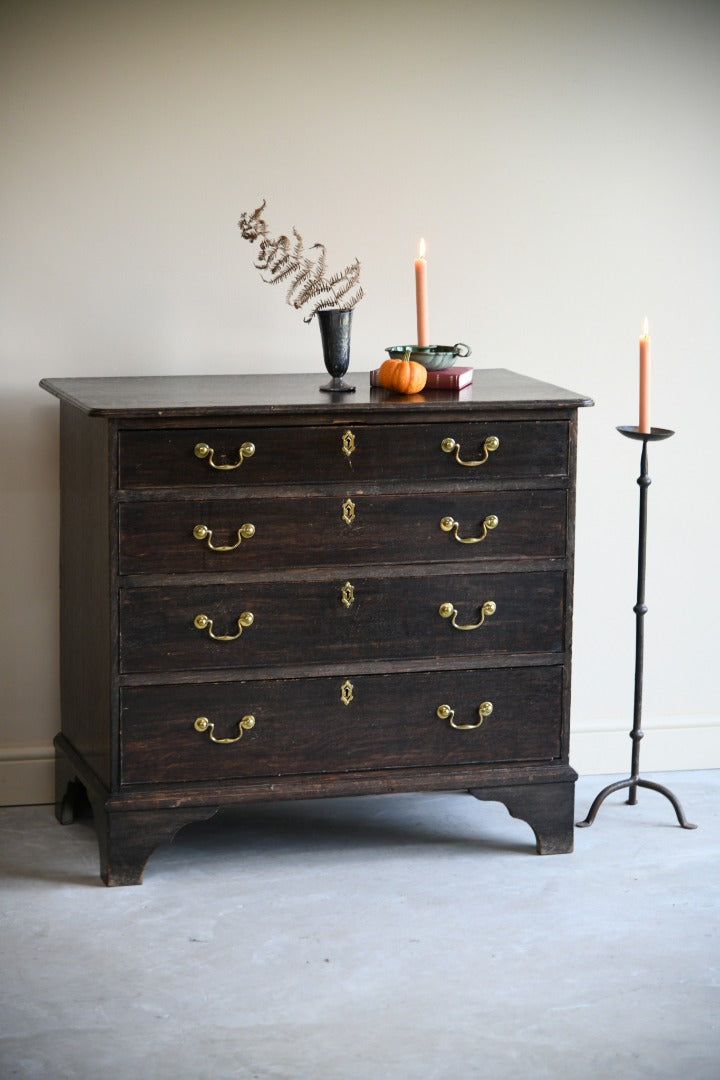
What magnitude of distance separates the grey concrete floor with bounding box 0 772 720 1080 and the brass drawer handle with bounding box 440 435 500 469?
0.84 metres

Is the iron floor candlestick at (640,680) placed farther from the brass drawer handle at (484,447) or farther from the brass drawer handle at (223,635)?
the brass drawer handle at (223,635)

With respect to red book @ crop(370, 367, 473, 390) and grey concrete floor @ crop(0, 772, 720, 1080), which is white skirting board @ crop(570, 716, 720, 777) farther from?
red book @ crop(370, 367, 473, 390)

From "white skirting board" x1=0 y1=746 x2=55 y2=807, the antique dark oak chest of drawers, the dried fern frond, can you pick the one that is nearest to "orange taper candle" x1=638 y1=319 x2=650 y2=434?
the antique dark oak chest of drawers

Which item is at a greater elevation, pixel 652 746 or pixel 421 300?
pixel 421 300

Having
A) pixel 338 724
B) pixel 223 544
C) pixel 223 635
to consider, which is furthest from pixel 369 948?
pixel 223 544

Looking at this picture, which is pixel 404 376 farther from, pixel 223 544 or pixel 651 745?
pixel 651 745

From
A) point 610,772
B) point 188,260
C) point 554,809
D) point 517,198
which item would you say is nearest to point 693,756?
point 610,772

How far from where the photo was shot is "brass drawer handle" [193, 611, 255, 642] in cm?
301

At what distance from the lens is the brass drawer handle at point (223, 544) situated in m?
2.98

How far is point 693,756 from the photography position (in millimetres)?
3865

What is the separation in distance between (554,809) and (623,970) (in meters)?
0.56

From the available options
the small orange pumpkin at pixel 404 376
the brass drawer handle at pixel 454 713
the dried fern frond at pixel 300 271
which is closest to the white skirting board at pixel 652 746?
the brass drawer handle at pixel 454 713

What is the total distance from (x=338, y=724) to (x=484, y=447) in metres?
0.63

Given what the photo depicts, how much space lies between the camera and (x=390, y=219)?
11.6 ft
